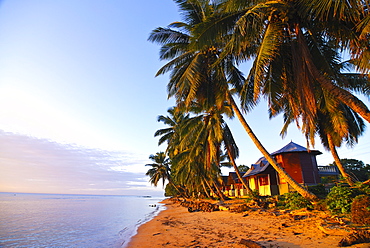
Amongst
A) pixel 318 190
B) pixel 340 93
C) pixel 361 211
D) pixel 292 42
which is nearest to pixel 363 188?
pixel 361 211

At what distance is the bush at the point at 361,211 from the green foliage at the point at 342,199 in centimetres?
128

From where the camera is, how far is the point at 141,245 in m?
7.93

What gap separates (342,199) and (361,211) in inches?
64.7

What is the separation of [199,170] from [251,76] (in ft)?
63.4

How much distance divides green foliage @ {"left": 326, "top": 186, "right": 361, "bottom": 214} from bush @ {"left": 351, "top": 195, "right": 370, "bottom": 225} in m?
1.28

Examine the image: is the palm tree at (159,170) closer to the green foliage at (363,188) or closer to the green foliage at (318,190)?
the green foliage at (318,190)

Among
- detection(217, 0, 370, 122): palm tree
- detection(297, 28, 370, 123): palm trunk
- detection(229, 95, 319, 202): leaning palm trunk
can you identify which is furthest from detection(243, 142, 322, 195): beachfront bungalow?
detection(297, 28, 370, 123): palm trunk

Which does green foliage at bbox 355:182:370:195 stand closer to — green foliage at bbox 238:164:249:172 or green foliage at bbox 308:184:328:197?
green foliage at bbox 308:184:328:197

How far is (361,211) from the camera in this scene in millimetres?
5934

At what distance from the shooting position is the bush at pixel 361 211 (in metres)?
5.80

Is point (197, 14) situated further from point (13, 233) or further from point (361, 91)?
point (13, 233)

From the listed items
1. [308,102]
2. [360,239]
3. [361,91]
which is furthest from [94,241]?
[361,91]

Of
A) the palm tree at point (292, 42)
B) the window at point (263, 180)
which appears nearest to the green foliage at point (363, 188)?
the palm tree at point (292, 42)

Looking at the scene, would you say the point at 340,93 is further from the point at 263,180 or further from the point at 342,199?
the point at 263,180
